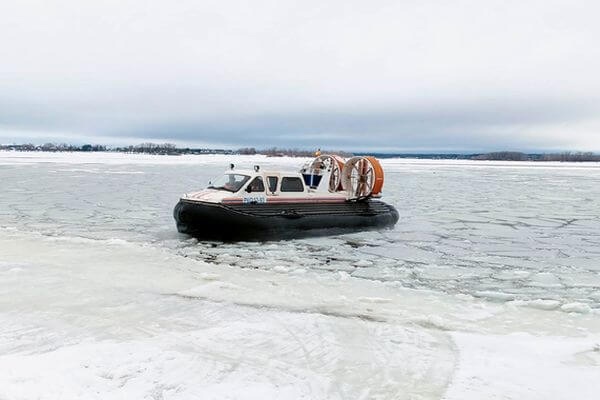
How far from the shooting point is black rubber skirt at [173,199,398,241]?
995 centimetres

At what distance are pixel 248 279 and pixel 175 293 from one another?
1212 millimetres

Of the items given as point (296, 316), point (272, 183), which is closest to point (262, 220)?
point (272, 183)

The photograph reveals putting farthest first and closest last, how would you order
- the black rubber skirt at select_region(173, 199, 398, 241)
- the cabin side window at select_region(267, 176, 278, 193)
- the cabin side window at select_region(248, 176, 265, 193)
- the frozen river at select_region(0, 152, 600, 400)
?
the cabin side window at select_region(267, 176, 278, 193)
the cabin side window at select_region(248, 176, 265, 193)
the black rubber skirt at select_region(173, 199, 398, 241)
the frozen river at select_region(0, 152, 600, 400)

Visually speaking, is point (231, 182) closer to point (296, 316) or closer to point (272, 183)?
point (272, 183)

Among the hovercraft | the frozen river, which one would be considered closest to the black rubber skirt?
the hovercraft

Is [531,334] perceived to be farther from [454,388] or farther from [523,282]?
[523,282]

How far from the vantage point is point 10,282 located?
633 cm

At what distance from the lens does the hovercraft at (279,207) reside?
10016mm

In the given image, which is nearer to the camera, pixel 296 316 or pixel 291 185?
pixel 296 316

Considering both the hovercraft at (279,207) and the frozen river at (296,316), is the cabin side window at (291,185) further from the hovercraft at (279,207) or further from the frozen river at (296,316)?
the frozen river at (296,316)

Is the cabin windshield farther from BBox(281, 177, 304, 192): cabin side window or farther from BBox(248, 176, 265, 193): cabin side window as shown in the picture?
BBox(281, 177, 304, 192): cabin side window

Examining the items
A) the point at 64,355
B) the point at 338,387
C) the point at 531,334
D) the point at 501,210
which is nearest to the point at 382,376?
the point at 338,387

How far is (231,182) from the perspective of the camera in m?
10.8

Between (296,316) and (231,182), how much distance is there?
19.1ft
